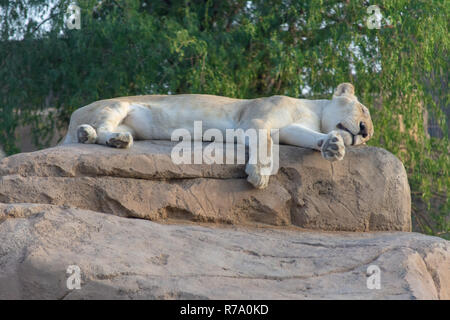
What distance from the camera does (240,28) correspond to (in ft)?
26.7

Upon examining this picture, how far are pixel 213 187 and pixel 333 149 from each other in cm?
93

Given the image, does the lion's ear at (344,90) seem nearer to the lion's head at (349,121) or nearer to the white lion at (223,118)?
the white lion at (223,118)

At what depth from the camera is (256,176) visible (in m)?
4.91

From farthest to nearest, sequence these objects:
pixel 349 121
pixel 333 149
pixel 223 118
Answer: pixel 223 118
pixel 349 121
pixel 333 149

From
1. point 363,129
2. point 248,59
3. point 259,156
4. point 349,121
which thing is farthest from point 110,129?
point 248,59

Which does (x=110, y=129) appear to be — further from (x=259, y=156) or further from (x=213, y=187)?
(x=259, y=156)

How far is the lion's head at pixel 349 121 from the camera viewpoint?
17.7 feet

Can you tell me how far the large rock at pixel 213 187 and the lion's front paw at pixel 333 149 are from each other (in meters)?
0.35
